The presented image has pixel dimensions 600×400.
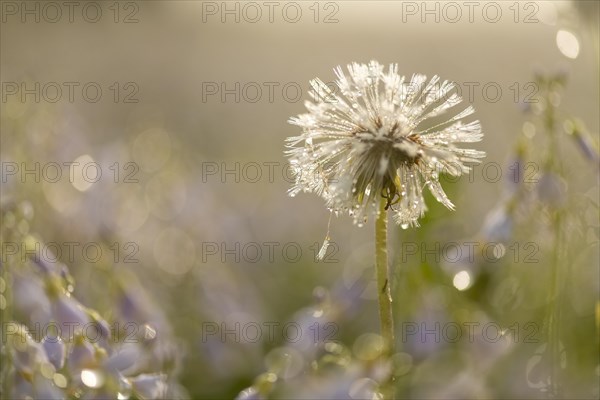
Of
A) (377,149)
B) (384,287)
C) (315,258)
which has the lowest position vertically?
(315,258)

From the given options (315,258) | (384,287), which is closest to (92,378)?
(384,287)

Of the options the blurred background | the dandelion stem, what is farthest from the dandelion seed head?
the blurred background

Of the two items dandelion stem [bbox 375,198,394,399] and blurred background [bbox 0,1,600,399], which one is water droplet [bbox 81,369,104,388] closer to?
blurred background [bbox 0,1,600,399]

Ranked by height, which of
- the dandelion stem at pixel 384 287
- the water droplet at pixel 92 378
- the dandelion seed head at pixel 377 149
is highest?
the dandelion seed head at pixel 377 149

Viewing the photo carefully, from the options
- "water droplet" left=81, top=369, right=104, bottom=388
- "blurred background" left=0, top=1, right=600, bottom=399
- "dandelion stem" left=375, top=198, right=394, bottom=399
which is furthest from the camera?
"blurred background" left=0, top=1, right=600, bottom=399

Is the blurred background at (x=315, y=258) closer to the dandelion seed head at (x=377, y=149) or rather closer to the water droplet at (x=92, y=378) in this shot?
the water droplet at (x=92, y=378)

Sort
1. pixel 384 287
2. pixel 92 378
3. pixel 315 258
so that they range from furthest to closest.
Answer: pixel 315 258 → pixel 92 378 → pixel 384 287

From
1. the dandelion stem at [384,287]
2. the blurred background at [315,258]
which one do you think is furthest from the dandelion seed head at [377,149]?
the blurred background at [315,258]

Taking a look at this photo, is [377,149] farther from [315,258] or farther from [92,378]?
[315,258]
